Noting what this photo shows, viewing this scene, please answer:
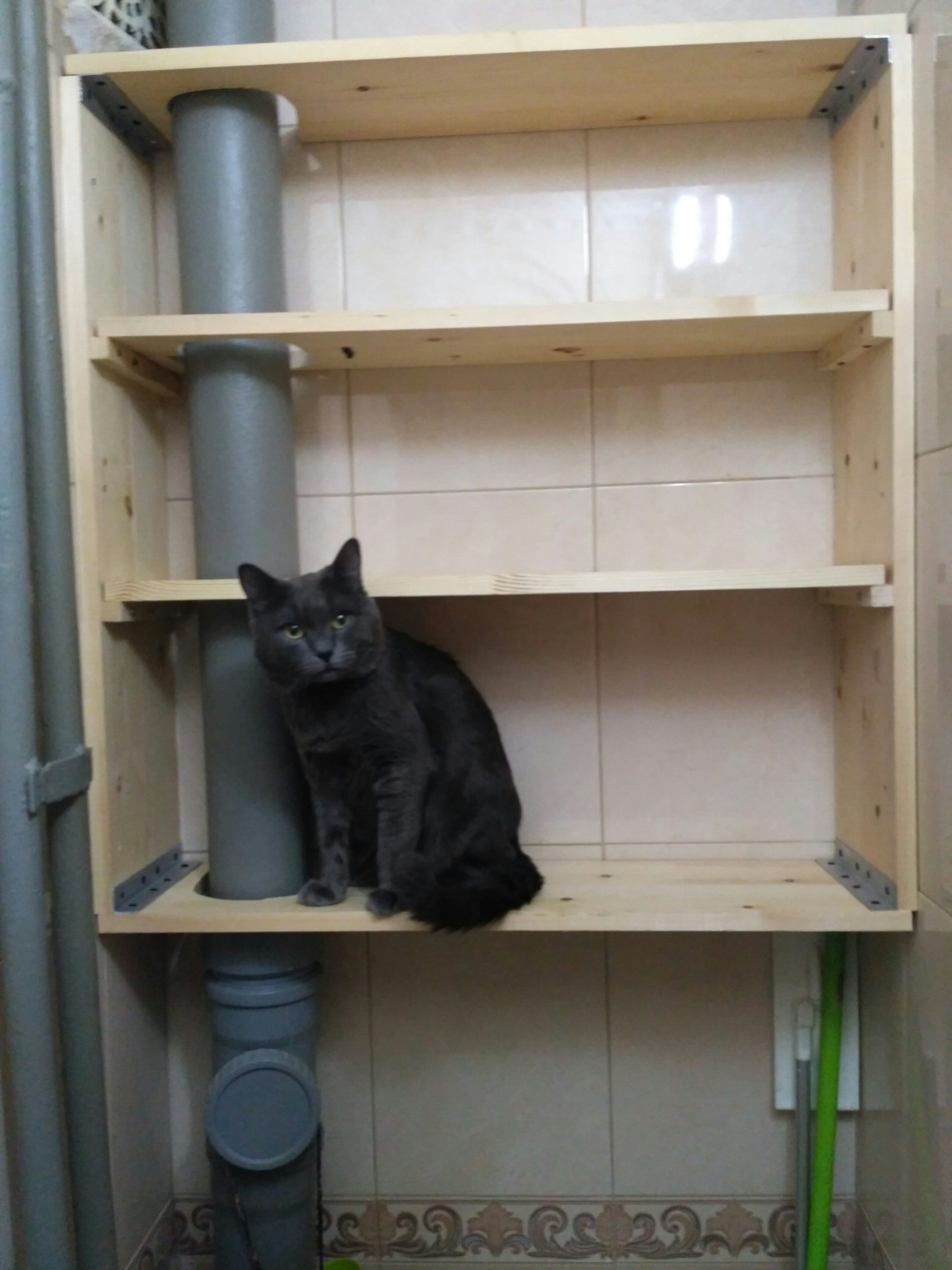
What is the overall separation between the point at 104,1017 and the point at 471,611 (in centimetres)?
71

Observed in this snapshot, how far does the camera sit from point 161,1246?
4.66ft

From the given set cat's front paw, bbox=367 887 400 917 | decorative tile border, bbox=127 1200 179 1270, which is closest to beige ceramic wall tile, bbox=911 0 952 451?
cat's front paw, bbox=367 887 400 917

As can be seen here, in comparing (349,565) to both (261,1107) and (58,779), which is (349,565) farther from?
(261,1107)

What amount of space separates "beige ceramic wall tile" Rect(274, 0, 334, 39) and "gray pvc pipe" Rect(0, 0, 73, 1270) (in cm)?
47

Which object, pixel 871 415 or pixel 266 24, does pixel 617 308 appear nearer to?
pixel 871 415

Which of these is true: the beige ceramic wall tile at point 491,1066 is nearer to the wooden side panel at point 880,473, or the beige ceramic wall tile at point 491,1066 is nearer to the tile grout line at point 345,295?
the wooden side panel at point 880,473

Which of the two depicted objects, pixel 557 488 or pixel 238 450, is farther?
pixel 557 488

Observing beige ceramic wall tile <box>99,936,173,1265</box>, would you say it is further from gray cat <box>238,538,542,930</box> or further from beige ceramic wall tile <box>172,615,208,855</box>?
gray cat <box>238,538,542,930</box>

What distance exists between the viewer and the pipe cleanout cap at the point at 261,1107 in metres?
1.25

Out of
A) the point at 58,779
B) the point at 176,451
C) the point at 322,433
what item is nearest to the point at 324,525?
the point at 322,433

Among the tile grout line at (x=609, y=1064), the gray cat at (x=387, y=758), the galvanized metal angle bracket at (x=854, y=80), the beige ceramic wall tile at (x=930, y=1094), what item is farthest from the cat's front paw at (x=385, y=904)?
the galvanized metal angle bracket at (x=854, y=80)

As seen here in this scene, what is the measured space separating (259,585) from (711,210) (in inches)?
31.6

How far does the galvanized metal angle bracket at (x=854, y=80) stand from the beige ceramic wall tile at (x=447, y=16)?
0.36 m

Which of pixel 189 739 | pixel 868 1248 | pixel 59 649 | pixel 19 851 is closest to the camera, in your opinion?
pixel 19 851
